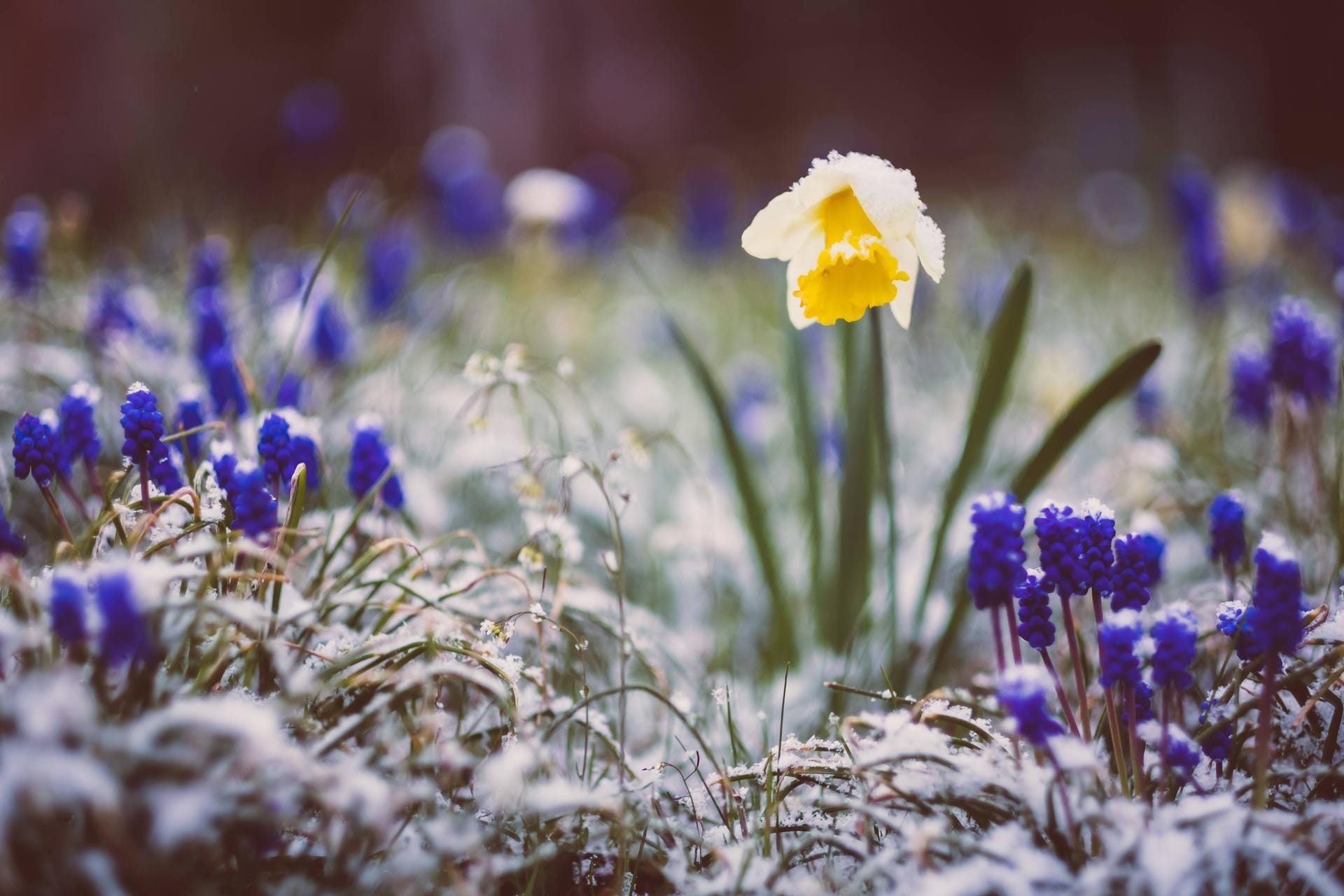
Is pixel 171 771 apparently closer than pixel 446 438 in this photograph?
Yes

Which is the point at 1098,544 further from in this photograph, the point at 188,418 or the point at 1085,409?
the point at 188,418

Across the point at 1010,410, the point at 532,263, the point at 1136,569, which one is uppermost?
the point at 532,263

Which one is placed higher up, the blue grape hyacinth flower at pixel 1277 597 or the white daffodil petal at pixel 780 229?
the white daffodil petal at pixel 780 229

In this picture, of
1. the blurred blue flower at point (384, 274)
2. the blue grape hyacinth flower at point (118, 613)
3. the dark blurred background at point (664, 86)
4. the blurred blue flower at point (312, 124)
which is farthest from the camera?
the dark blurred background at point (664, 86)

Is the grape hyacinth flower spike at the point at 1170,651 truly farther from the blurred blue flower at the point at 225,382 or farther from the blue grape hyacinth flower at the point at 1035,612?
the blurred blue flower at the point at 225,382

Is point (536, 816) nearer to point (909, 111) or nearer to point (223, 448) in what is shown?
point (223, 448)

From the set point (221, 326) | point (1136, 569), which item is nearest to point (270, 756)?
point (1136, 569)

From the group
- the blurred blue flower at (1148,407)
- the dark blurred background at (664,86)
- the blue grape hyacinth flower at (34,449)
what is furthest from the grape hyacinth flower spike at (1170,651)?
the dark blurred background at (664,86)

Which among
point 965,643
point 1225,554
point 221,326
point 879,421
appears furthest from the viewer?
point 965,643
